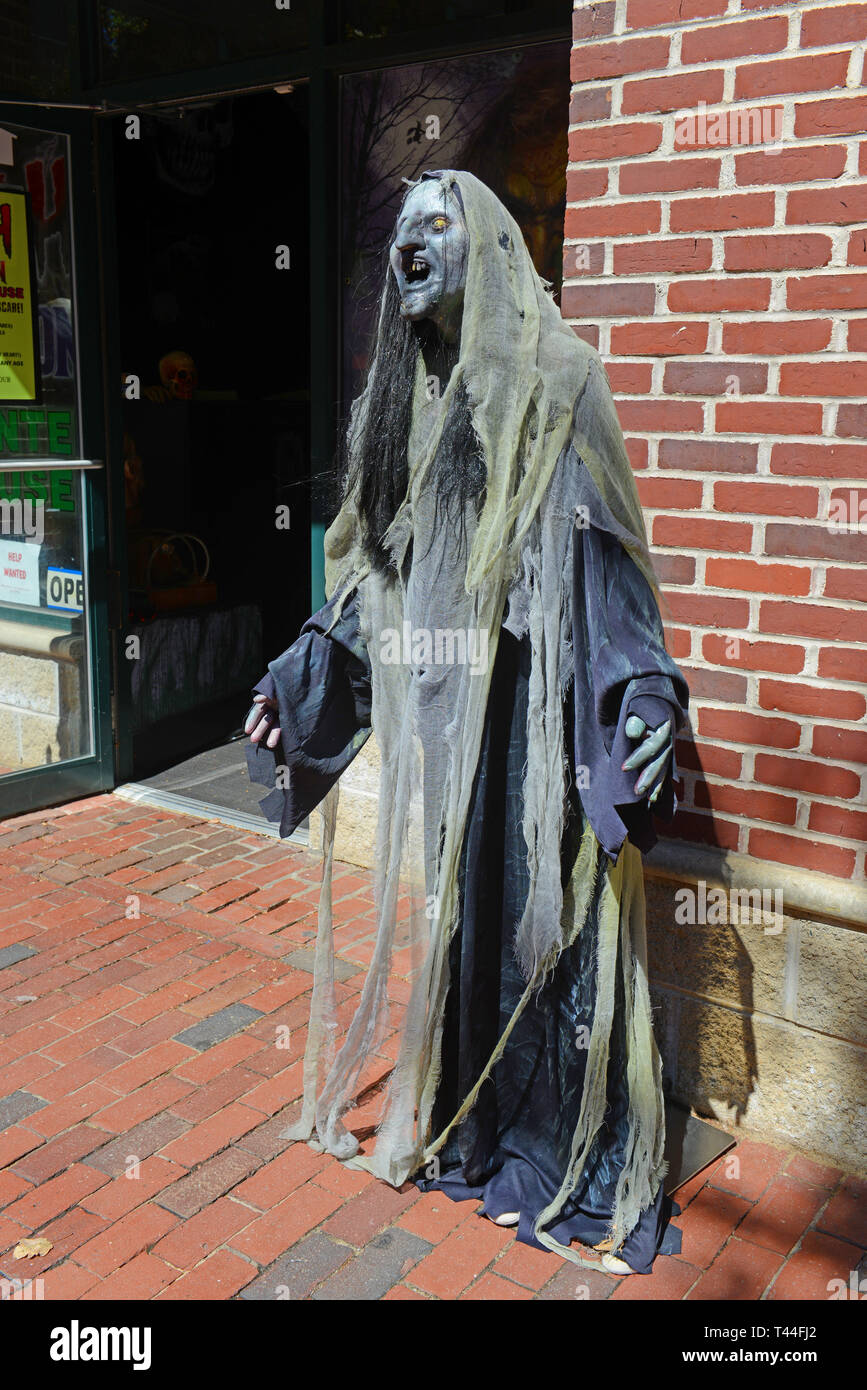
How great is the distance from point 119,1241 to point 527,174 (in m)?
3.68

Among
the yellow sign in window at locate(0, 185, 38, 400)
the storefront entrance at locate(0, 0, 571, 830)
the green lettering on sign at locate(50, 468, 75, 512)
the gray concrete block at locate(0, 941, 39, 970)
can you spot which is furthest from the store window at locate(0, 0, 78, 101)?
the gray concrete block at locate(0, 941, 39, 970)

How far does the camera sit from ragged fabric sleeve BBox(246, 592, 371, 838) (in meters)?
2.83

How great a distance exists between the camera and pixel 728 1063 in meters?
3.18

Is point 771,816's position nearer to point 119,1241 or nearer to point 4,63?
point 119,1241

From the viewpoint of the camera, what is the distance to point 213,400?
722 cm

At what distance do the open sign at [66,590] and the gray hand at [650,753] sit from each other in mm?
3731

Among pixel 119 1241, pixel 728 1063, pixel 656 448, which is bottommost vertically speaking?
pixel 119 1241

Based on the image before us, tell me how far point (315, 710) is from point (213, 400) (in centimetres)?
484

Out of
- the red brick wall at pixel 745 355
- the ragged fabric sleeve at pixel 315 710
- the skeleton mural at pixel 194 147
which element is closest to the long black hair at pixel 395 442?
the ragged fabric sleeve at pixel 315 710

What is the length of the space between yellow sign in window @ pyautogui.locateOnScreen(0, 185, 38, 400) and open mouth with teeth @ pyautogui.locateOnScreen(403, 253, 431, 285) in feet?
10.3

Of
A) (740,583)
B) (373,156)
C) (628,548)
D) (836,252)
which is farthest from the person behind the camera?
(373,156)

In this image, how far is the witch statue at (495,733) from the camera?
96.1 inches

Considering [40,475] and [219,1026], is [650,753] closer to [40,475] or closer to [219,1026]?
[219,1026]

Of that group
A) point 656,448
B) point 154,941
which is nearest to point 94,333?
point 154,941
